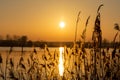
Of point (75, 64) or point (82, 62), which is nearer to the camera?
point (75, 64)

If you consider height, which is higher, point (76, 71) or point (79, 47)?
point (79, 47)

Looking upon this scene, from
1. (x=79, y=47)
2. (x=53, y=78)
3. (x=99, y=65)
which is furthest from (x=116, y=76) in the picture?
(x=53, y=78)

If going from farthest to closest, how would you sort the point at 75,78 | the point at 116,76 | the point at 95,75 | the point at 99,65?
the point at 75,78 → the point at 99,65 → the point at 116,76 → the point at 95,75

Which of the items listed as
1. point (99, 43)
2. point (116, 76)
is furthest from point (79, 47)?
point (99, 43)

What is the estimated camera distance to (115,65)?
8.82 meters

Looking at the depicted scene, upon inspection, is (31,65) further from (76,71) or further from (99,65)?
(99,65)

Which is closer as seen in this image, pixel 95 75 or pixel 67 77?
pixel 95 75

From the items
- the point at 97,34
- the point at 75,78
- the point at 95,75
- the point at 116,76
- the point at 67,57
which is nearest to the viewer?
the point at 97,34

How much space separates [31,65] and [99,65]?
2169 millimetres

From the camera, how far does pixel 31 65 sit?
952 centimetres

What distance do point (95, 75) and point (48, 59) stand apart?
2.67m

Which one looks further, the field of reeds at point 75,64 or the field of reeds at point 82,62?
the field of reeds at point 75,64

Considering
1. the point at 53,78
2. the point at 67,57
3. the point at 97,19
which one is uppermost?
the point at 97,19

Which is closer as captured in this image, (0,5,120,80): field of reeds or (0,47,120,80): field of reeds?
(0,5,120,80): field of reeds
